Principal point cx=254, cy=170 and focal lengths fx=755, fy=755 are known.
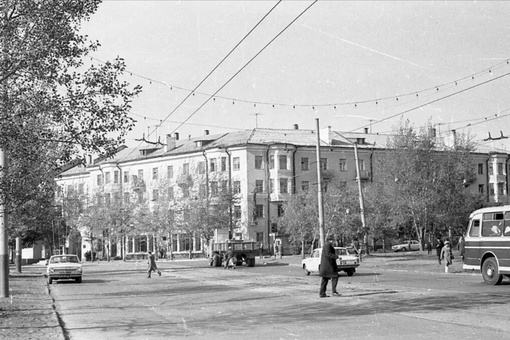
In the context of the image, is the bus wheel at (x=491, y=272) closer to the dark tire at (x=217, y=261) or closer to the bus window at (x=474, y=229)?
the bus window at (x=474, y=229)

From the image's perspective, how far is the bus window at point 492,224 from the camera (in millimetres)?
26891

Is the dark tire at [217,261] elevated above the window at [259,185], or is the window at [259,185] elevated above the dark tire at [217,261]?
the window at [259,185]

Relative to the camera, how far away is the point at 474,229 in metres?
28.3

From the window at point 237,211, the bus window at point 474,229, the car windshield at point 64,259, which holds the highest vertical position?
the window at point 237,211

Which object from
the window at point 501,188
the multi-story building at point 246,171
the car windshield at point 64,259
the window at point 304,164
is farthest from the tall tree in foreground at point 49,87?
the window at point 501,188

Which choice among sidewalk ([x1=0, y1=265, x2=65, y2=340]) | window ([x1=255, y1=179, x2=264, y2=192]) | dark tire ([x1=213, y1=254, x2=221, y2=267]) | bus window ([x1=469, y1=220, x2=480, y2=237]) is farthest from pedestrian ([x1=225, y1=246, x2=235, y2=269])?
window ([x1=255, y1=179, x2=264, y2=192])

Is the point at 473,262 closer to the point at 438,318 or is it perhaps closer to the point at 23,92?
the point at 438,318

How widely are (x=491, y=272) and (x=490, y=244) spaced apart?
3.44 ft

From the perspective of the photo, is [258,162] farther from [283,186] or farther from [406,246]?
[406,246]

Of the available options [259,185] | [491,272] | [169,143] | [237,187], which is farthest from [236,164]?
[491,272]

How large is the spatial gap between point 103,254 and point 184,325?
86.7m

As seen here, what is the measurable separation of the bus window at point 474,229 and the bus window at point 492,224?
1.07ft

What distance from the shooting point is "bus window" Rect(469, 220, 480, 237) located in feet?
92.0

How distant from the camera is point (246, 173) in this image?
280 ft
